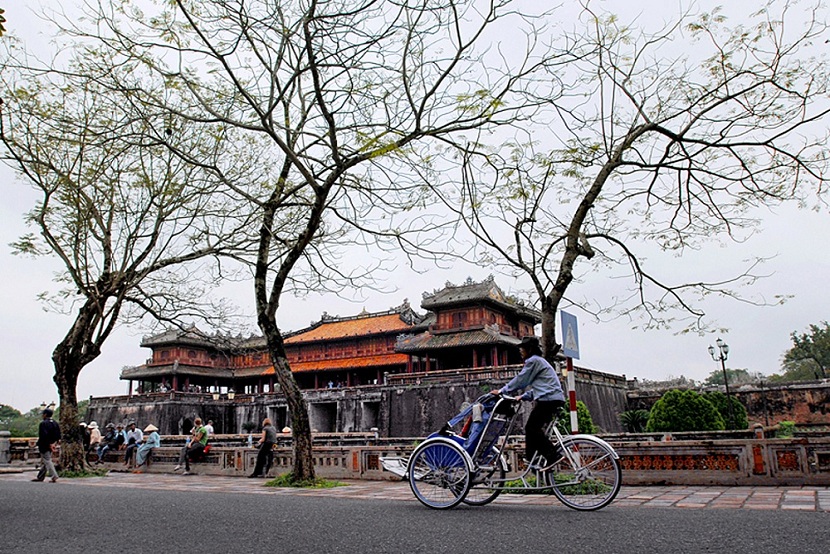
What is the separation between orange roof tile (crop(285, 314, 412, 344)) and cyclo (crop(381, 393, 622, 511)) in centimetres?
3502

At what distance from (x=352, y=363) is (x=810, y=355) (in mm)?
38456

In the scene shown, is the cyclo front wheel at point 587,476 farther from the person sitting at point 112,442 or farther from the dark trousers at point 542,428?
the person sitting at point 112,442

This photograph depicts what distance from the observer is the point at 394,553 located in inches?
135

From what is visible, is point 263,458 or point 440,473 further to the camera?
point 263,458

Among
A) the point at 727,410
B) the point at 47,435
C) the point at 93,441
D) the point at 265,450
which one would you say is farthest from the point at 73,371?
the point at 727,410

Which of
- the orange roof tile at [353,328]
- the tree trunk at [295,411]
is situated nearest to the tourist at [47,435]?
Answer: the tree trunk at [295,411]

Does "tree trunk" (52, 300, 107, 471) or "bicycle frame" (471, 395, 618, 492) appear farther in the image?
"tree trunk" (52, 300, 107, 471)

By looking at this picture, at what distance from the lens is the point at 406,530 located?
416cm

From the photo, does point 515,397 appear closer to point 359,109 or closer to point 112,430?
point 359,109

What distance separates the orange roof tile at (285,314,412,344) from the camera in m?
41.7

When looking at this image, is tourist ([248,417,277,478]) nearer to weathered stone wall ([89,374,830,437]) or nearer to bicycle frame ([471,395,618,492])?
bicycle frame ([471,395,618,492])

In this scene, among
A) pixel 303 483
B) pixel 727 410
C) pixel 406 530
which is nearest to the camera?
pixel 406 530

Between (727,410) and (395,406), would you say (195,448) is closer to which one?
(395,406)

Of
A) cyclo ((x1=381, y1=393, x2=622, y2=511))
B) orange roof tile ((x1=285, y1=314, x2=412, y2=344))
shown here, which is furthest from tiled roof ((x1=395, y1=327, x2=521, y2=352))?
cyclo ((x1=381, y1=393, x2=622, y2=511))
